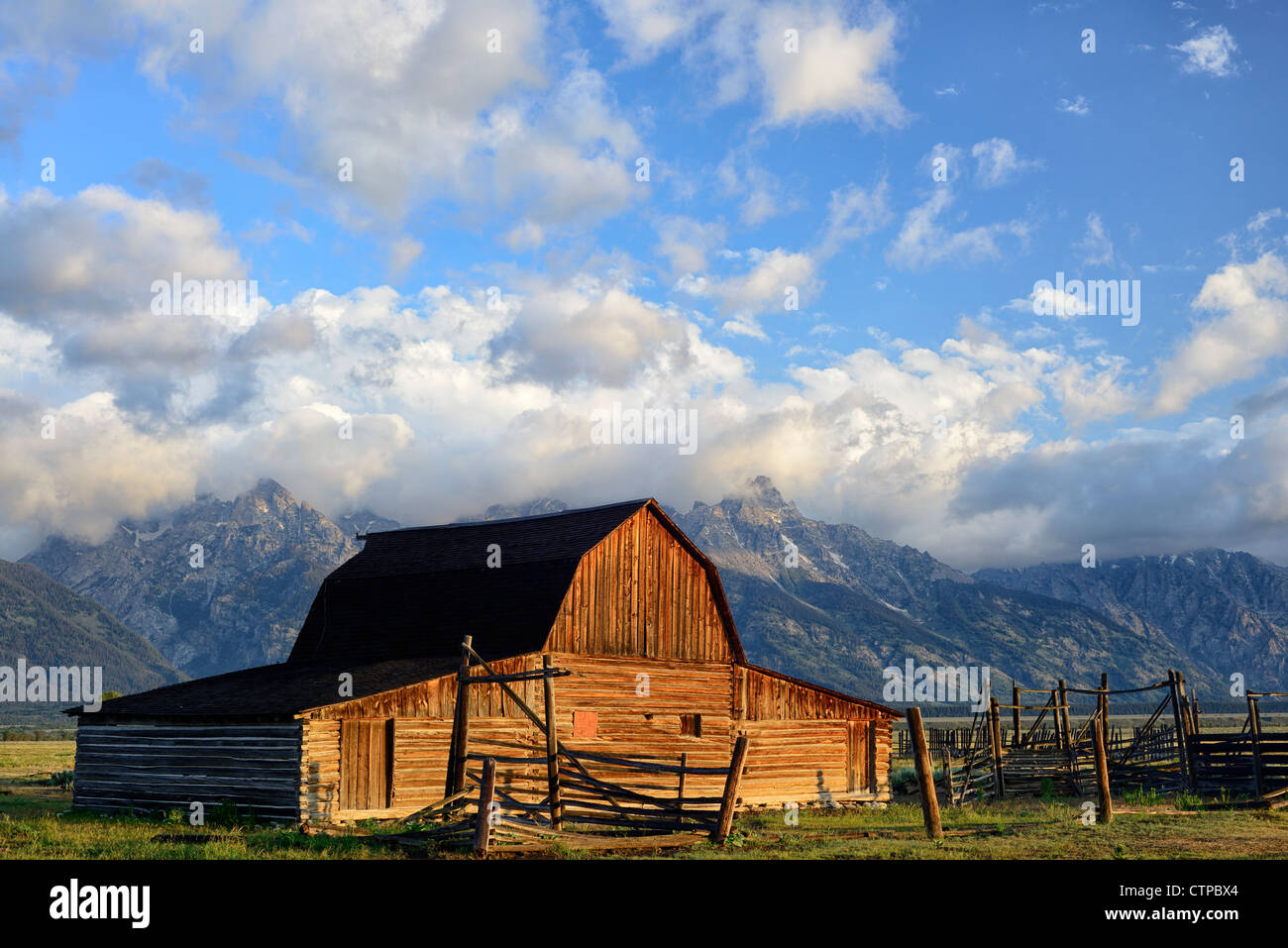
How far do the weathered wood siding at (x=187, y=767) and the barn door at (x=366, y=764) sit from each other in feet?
4.02

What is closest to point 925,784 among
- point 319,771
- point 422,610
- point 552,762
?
point 552,762

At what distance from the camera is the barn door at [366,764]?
2814 centimetres

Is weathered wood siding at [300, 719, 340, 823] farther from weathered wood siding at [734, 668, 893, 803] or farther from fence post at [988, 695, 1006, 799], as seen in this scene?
fence post at [988, 695, 1006, 799]

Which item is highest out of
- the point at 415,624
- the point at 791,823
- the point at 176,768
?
the point at 415,624

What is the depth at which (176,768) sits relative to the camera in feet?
100

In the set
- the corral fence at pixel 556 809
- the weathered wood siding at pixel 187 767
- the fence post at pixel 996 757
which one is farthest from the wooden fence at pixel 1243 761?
the weathered wood siding at pixel 187 767

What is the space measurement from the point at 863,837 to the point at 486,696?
11106 mm

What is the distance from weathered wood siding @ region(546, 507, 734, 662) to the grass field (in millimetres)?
6043

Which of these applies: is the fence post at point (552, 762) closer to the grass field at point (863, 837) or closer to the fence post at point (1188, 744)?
the grass field at point (863, 837)
